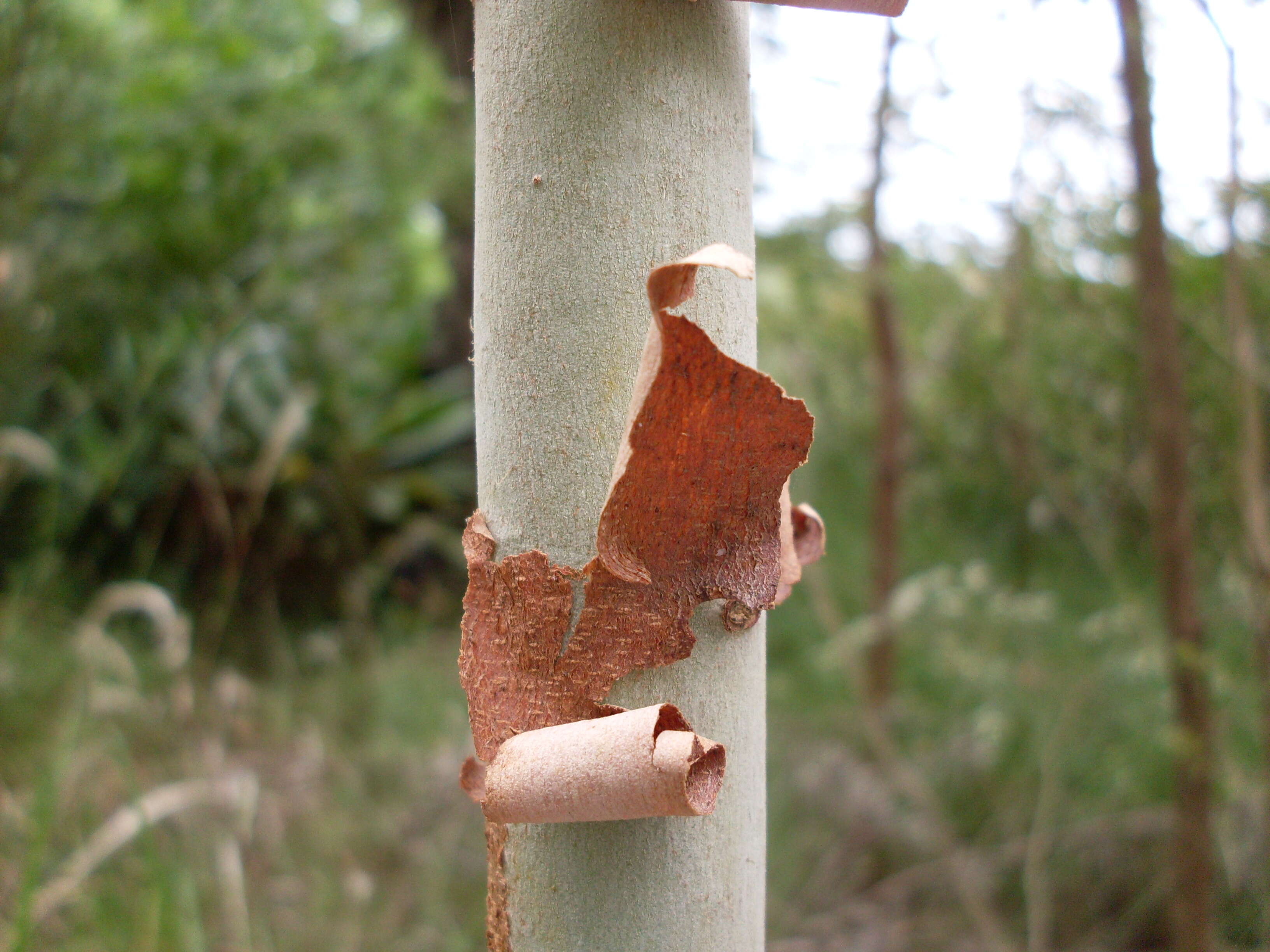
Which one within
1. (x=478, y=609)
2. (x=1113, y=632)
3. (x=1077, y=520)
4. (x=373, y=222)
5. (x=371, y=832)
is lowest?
(x=371, y=832)

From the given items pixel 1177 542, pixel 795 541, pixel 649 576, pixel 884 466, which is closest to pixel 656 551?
pixel 649 576

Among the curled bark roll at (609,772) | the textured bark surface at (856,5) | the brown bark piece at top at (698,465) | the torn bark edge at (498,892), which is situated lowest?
the torn bark edge at (498,892)

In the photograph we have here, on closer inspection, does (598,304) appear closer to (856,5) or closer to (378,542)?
(856,5)

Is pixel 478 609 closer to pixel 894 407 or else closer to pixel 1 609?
pixel 894 407

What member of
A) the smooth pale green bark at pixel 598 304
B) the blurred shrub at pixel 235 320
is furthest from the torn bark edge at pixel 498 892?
the blurred shrub at pixel 235 320

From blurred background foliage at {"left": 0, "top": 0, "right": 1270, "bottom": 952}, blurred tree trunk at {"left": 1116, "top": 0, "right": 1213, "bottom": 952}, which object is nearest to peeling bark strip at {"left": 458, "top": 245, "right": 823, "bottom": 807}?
blurred background foliage at {"left": 0, "top": 0, "right": 1270, "bottom": 952}

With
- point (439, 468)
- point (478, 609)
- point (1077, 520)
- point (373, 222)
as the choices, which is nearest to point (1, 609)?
point (439, 468)

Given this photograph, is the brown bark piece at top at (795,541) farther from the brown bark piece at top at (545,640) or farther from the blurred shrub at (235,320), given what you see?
the blurred shrub at (235,320)
